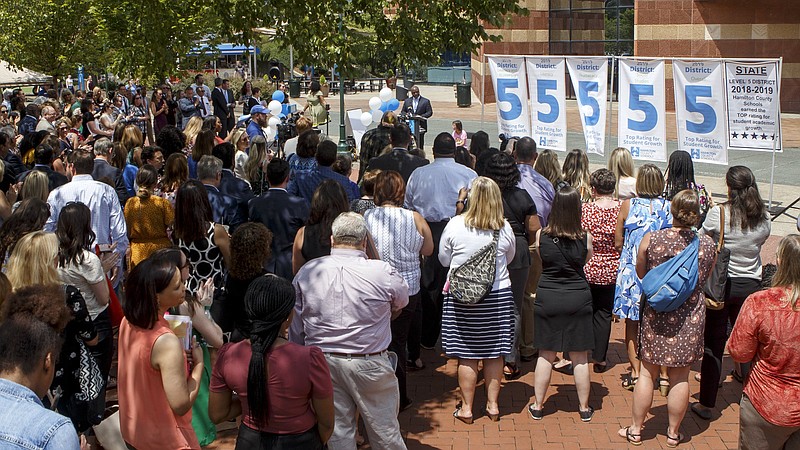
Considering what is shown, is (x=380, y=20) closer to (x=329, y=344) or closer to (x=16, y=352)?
(x=329, y=344)

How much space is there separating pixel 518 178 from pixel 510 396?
1723 mm

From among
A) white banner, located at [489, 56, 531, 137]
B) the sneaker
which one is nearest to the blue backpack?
the sneaker

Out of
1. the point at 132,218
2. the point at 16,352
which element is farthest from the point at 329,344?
the point at 132,218

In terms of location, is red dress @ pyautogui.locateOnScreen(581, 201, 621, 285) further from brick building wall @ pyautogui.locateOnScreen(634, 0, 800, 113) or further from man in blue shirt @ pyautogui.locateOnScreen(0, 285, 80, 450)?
brick building wall @ pyautogui.locateOnScreen(634, 0, 800, 113)

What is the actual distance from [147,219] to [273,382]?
12.1 feet

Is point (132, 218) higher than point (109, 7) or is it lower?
lower

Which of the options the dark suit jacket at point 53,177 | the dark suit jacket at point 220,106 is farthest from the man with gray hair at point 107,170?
the dark suit jacket at point 220,106

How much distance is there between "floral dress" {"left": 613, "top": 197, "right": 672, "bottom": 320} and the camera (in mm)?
6469

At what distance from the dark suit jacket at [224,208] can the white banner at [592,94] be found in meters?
5.03

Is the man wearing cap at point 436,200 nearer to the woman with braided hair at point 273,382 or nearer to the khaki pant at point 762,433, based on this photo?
the khaki pant at point 762,433

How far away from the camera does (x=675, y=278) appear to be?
17.8 ft

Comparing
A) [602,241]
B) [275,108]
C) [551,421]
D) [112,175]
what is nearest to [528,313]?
[602,241]

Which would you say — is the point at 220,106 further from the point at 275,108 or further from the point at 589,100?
the point at 589,100

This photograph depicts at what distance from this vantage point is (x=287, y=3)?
9148 mm
